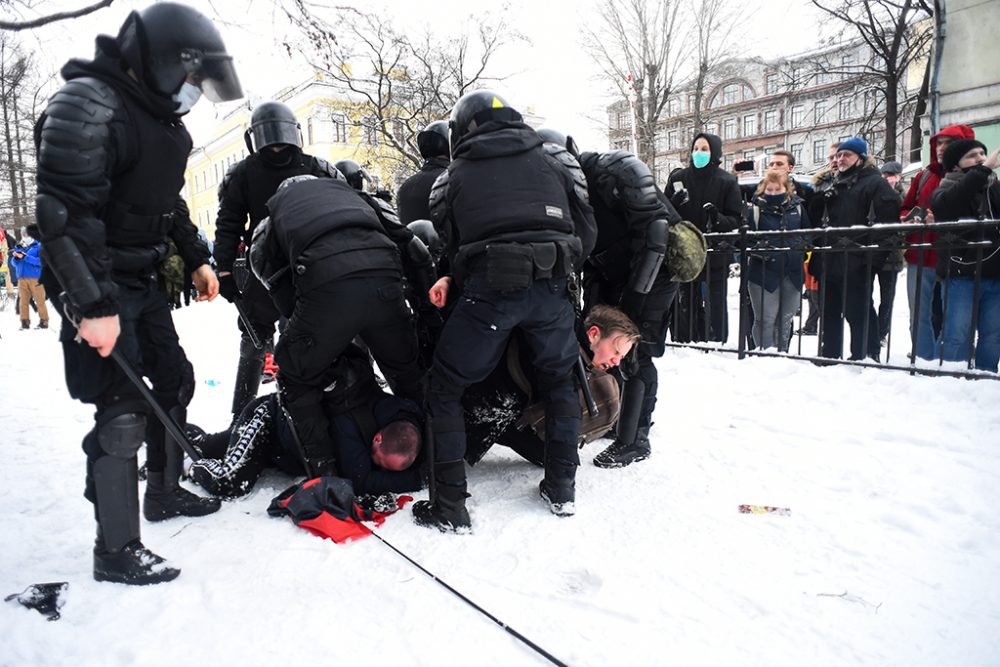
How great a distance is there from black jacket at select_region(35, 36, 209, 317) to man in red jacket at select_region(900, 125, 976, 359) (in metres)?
4.83

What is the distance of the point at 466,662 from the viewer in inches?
67.1

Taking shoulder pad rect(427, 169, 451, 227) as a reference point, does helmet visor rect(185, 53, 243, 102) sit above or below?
above

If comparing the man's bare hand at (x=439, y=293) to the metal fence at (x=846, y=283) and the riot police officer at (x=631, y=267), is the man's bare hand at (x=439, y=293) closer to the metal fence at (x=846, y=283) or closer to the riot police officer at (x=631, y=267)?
the riot police officer at (x=631, y=267)

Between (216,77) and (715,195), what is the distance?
456 centimetres

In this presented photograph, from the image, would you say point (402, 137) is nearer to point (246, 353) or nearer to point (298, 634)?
point (246, 353)

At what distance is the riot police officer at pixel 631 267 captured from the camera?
3.03m

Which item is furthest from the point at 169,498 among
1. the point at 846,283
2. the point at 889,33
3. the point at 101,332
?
the point at 889,33

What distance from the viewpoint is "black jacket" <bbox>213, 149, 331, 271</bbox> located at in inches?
145

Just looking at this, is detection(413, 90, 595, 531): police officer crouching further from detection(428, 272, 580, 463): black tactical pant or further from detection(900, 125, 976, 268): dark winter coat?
detection(900, 125, 976, 268): dark winter coat

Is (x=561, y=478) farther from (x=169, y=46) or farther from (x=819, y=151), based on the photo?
(x=819, y=151)

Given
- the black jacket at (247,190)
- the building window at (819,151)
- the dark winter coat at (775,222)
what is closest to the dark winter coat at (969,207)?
the dark winter coat at (775,222)

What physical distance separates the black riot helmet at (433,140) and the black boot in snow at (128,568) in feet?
10.7

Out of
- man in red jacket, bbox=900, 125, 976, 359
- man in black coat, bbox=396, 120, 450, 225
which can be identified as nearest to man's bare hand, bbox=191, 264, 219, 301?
man in black coat, bbox=396, 120, 450, 225

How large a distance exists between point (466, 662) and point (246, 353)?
2.80 m
